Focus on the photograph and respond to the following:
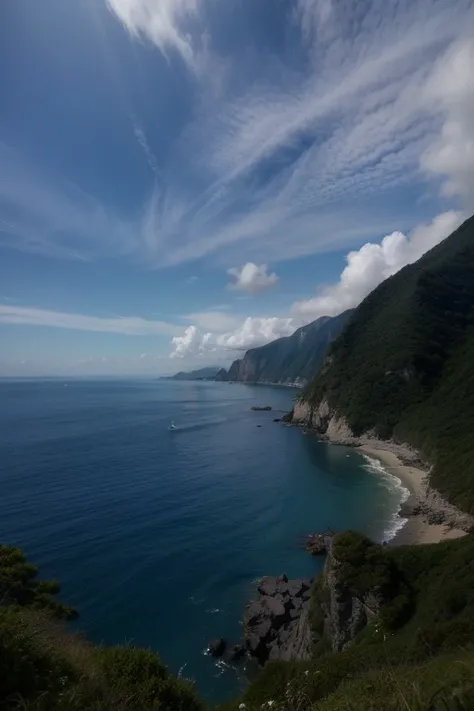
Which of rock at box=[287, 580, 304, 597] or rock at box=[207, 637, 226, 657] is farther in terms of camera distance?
rock at box=[287, 580, 304, 597]

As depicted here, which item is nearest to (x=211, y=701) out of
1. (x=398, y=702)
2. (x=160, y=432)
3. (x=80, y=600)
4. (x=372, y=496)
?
(x=80, y=600)

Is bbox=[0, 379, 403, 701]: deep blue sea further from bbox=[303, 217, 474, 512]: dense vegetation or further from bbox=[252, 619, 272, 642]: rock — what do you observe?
bbox=[303, 217, 474, 512]: dense vegetation

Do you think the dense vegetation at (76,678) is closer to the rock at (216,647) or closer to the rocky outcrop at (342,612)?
the rocky outcrop at (342,612)

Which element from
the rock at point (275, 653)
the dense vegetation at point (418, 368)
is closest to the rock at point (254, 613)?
the rock at point (275, 653)

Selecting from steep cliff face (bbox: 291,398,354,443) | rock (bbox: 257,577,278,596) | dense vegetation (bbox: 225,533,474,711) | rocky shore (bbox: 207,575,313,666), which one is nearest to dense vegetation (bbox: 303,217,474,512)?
steep cliff face (bbox: 291,398,354,443)

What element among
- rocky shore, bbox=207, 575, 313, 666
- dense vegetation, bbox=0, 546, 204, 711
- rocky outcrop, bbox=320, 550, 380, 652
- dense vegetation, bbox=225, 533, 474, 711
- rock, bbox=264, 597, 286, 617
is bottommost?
rocky shore, bbox=207, 575, 313, 666
